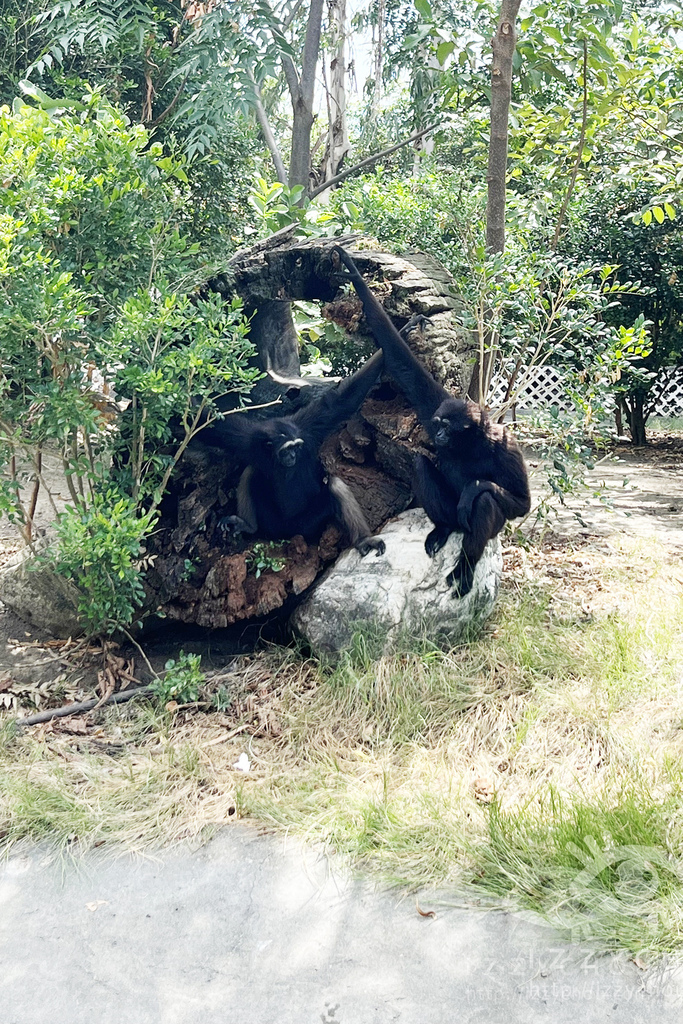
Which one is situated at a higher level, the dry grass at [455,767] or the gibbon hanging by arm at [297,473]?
the gibbon hanging by arm at [297,473]

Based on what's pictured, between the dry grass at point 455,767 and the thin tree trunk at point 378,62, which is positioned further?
the thin tree trunk at point 378,62

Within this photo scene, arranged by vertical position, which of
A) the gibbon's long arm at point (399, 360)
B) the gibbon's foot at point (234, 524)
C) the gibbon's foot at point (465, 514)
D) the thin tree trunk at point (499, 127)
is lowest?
the gibbon's foot at point (234, 524)

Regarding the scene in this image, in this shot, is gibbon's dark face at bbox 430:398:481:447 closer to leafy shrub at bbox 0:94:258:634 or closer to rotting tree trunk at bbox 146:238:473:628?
rotting tree trunk at bbox 146:238:473:628

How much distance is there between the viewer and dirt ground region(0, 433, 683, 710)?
5230mm

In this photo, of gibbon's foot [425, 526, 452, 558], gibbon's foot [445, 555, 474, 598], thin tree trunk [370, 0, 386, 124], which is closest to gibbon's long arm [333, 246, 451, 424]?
gibbon's foot [425, 526, 452, 558]

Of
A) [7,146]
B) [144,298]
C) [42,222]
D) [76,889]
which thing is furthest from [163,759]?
[7,146]

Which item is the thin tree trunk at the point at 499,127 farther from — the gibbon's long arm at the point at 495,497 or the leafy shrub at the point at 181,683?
the leafy shrub at the point at 181,683

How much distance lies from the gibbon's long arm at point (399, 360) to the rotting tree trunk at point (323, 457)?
296 millimetres

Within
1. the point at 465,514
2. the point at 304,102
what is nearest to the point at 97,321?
the point at 465,514

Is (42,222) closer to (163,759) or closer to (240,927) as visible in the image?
(163,759)

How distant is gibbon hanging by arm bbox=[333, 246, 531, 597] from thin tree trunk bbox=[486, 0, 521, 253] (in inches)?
52.7

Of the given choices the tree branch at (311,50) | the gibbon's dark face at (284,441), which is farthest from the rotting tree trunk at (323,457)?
the tree branch at (311,50)

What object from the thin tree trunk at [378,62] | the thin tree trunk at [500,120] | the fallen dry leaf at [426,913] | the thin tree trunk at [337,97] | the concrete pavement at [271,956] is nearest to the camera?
the concrete pavement at [271,956]

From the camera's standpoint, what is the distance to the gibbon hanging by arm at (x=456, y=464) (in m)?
5.29
